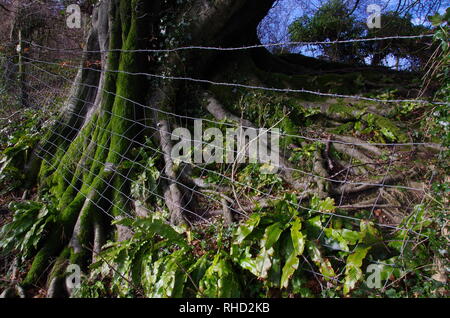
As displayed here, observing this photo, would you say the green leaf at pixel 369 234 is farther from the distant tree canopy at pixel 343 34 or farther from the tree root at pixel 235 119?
the distant tree canopy at pixel 343 34

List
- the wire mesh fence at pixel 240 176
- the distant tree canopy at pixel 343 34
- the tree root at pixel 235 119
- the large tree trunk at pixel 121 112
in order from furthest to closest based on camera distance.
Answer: the distant tree canopy at pixel 343 34
the tree root at pixel 235 119
the large tree trunk at pixel 121 112
the wire mesh fence at pixel 240 176

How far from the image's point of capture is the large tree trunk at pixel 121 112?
3.04m

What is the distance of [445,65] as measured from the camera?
1.92 metres

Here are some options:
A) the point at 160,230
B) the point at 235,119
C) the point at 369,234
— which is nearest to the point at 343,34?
the point at 235,119

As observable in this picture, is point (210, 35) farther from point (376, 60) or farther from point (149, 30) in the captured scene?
point (376, 60)

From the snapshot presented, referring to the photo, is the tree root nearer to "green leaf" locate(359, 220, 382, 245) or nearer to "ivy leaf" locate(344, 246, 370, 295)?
"green leaf" locate(359, 220, 382, 245)

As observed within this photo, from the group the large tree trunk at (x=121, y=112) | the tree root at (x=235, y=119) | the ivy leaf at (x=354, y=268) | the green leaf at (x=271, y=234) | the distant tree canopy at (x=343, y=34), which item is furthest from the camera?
the distant tree canopy at (x=343, y=34)

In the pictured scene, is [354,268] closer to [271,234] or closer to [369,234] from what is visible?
[369,234]

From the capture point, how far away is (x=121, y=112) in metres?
3.61

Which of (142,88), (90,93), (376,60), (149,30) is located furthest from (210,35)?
(376,60)

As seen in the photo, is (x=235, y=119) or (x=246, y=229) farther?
(x=235, y=119)

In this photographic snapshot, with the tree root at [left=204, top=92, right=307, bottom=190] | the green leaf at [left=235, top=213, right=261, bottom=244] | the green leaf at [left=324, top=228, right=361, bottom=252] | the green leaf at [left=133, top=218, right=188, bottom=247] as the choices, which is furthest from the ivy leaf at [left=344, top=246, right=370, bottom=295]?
the green leaf at [left=133, top=218, right=188, bottom=247]

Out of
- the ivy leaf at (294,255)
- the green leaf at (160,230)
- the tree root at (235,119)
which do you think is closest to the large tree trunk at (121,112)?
the tree root at (235,119)
